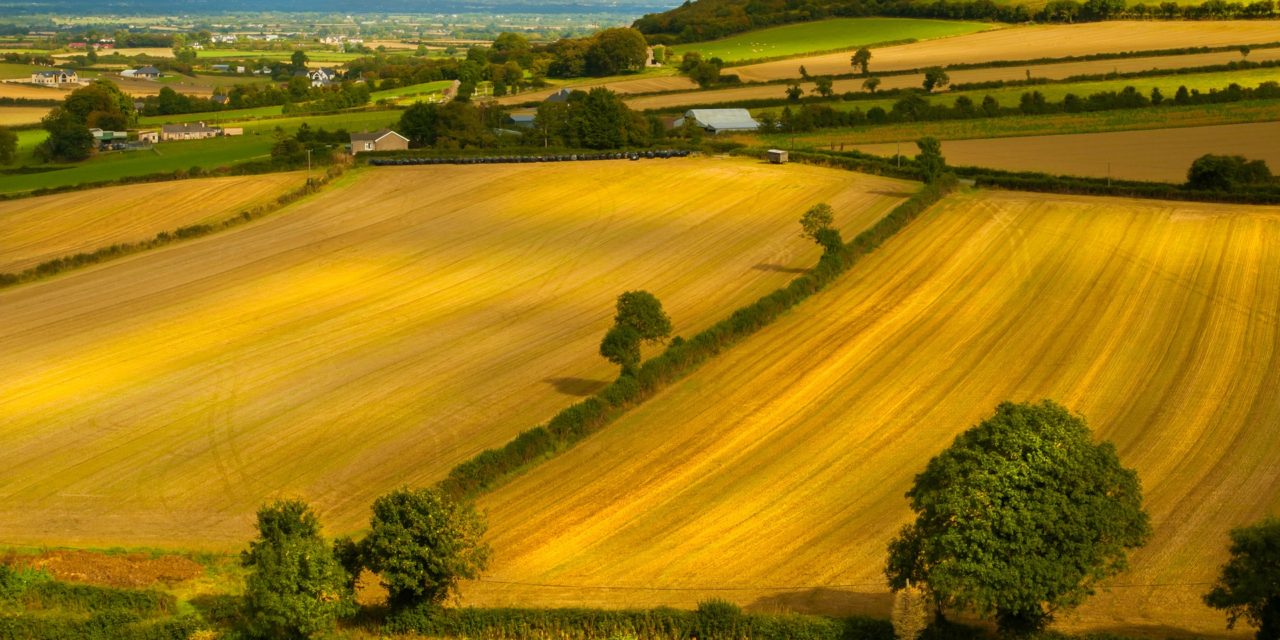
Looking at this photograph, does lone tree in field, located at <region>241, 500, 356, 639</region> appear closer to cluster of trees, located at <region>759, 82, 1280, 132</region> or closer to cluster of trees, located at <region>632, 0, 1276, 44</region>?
cluster of trees, located at <region>759, 82, 1280, 132</region>

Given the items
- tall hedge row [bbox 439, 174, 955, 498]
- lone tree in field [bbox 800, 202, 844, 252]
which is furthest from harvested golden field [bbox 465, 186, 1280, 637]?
lone tree in field [bbox 800, 202, 844, 252]

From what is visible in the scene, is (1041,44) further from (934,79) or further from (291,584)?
(291,584)

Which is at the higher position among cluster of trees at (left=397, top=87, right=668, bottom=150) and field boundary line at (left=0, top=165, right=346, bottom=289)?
Answer: cluster of trees at (left=397, top=87, right=668, bottom=150)

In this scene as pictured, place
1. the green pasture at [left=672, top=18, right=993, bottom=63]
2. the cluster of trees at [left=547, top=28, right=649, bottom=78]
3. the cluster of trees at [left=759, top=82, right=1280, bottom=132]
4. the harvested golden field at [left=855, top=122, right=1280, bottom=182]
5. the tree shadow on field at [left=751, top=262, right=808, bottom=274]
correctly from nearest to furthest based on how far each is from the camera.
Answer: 1. the tree shadow on field at [left=751, top=262, right=808, bottom=274]
2. the harvested golden field at [left=855, top=122, right=1280, bottom=182]
3. the cluster of trees at [left=759, top=82, right=1280, bottom=132]
4. the cluster of trees at [left=547, top=28, right=649, bottom=78]
5. the green pasture at [left=672, top=18, right=993, bottom=63]

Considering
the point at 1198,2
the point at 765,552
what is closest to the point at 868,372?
the point at 765,552

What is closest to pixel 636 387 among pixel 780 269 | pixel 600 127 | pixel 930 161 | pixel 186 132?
pixel 780 269

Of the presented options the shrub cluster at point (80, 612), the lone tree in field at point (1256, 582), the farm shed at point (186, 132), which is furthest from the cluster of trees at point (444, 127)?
the lone tree in field at point (1256, 582)
